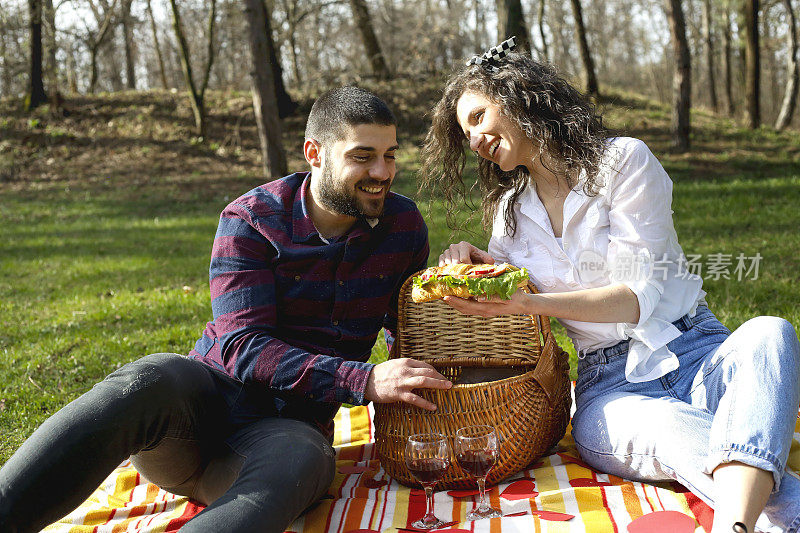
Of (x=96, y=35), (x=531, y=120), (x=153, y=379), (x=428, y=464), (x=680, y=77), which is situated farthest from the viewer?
(x=96, y=35)

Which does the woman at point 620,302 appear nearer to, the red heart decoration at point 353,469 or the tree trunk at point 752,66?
the red heart decoration at point 353,469

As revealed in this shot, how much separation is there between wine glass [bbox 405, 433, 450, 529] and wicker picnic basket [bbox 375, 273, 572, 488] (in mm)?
241

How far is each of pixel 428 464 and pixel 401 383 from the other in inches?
15.5

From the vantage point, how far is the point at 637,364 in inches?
121

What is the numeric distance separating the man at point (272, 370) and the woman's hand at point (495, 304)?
31cm

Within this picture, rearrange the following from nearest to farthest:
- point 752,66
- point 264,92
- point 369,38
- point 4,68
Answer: point 264,92, point 752,66, point 369,38, point 4,68

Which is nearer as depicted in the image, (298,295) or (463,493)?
(463,493)

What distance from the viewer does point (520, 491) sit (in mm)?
2953

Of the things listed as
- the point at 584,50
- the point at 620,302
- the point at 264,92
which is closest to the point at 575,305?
the point at 620,302

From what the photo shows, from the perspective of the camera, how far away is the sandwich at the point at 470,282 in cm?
285

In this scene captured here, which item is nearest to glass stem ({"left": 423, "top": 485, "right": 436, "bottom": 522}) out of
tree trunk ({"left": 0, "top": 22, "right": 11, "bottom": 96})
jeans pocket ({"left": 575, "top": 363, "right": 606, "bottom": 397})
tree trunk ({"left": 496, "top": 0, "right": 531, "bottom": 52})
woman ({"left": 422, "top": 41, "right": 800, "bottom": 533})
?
woman ({"left": 422, "top": 41, "right": 800, "bottom": 533})

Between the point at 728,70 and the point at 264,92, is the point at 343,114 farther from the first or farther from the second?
the point at 728,70

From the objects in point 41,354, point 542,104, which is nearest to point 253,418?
point 542,104

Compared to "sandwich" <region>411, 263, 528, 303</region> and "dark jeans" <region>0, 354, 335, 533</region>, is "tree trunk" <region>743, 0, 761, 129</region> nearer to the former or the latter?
"sandwich" <region>411, 263, 528, 303</region>
